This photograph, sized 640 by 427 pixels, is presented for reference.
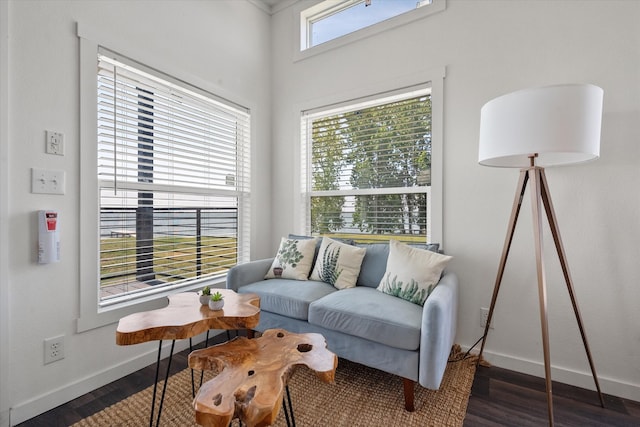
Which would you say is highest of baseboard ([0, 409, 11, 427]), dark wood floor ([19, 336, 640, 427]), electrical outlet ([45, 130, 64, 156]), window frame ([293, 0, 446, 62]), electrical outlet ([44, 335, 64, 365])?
window frame ([293, 0, 446, 62])

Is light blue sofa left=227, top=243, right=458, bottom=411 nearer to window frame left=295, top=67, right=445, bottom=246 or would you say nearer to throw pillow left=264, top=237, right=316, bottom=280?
throw pillow left=264, top=237, right=316, bottom=280

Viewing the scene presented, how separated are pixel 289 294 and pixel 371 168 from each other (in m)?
1.31

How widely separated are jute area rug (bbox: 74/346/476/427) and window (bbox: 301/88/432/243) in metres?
1.09

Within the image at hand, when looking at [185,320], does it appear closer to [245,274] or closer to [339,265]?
[245,274]

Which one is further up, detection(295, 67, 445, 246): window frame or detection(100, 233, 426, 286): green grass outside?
detection(295, 67, 445, 246): window frame

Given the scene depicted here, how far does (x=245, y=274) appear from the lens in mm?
2361

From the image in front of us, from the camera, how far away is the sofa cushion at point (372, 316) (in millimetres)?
1571

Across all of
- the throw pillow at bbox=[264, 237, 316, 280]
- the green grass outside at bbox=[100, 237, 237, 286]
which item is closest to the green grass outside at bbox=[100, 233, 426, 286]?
the green grass outside at bbox=[100, 237, 237, 286]

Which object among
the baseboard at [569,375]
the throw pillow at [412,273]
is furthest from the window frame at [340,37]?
the baseboard at [569,375]

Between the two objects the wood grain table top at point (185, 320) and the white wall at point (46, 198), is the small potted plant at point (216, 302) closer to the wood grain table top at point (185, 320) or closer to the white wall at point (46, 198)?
the wood grain table top at point (185, 320)

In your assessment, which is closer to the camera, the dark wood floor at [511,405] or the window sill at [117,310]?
the dark wood floor at [511,405]

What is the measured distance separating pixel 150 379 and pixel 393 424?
58.9 inches

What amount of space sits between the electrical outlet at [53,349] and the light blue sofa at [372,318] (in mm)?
1002

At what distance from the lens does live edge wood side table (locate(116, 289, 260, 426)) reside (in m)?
1.28
